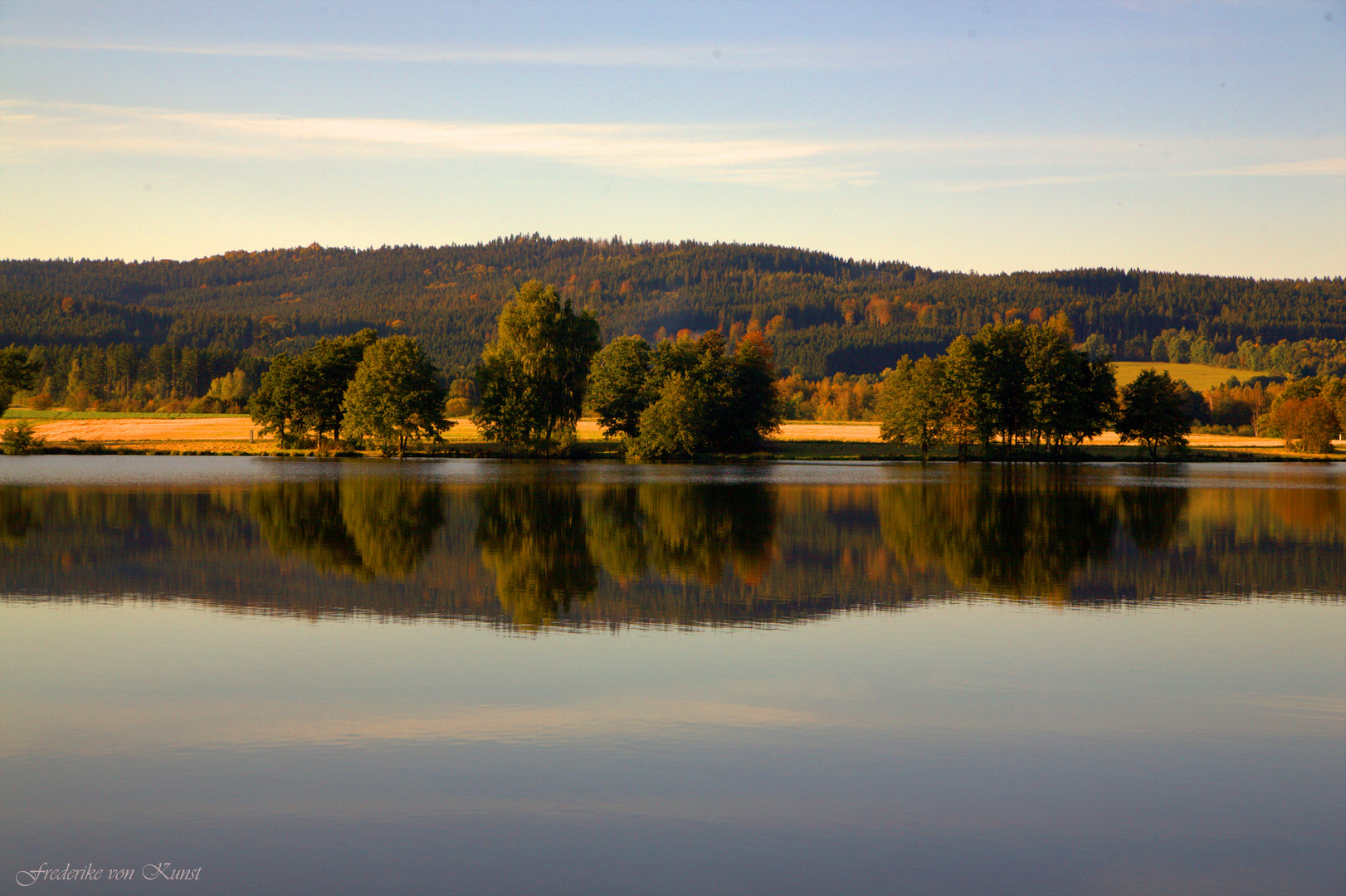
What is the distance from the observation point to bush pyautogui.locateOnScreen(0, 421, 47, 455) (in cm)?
9506

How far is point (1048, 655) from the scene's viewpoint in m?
18.3

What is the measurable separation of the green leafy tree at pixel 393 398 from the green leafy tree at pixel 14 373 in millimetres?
28282

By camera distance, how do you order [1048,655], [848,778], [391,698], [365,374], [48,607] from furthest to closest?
1. [365,374]
2. [48,607]
3. [1048,655]
4. [391,698]
5. [848,778]

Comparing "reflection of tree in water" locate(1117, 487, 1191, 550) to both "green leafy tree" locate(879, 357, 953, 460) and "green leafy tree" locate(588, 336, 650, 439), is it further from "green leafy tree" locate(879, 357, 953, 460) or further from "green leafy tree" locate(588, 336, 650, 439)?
"green leafy tree" locate(588, 336, 650, 439)

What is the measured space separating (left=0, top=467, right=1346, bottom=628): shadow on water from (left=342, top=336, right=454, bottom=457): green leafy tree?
37116 mm

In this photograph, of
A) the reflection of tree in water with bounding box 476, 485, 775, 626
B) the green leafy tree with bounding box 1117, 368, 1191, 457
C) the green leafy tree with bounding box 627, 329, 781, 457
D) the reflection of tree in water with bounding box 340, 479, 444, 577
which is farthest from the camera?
the green leafy tree with bounding box 1117, 368, 1191, 457

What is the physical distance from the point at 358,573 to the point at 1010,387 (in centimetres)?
8345

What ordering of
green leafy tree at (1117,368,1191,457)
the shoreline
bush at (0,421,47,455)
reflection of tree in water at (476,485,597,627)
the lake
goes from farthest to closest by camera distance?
green leafy tree at (1117,368,1191,457), the shoreline, bush at (0,421,47,455), reflection of tree in water at (476,485,597,627), the lake

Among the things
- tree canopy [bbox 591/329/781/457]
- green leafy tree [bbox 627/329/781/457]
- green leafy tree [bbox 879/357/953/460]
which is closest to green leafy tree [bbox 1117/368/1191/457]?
green leafy tree [bbox 879/357/953/460]

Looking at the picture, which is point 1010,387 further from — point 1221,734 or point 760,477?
point 1221,734

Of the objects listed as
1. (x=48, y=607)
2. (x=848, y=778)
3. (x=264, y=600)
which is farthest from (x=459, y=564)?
(x=848, y=778)

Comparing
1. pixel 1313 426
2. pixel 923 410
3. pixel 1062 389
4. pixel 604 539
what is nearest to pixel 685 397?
pixel 923 410

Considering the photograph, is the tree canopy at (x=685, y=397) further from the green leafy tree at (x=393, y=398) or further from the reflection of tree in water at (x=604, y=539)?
the reflection of tree in water at (x=604, y=539)

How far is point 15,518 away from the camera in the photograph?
38.6 m
